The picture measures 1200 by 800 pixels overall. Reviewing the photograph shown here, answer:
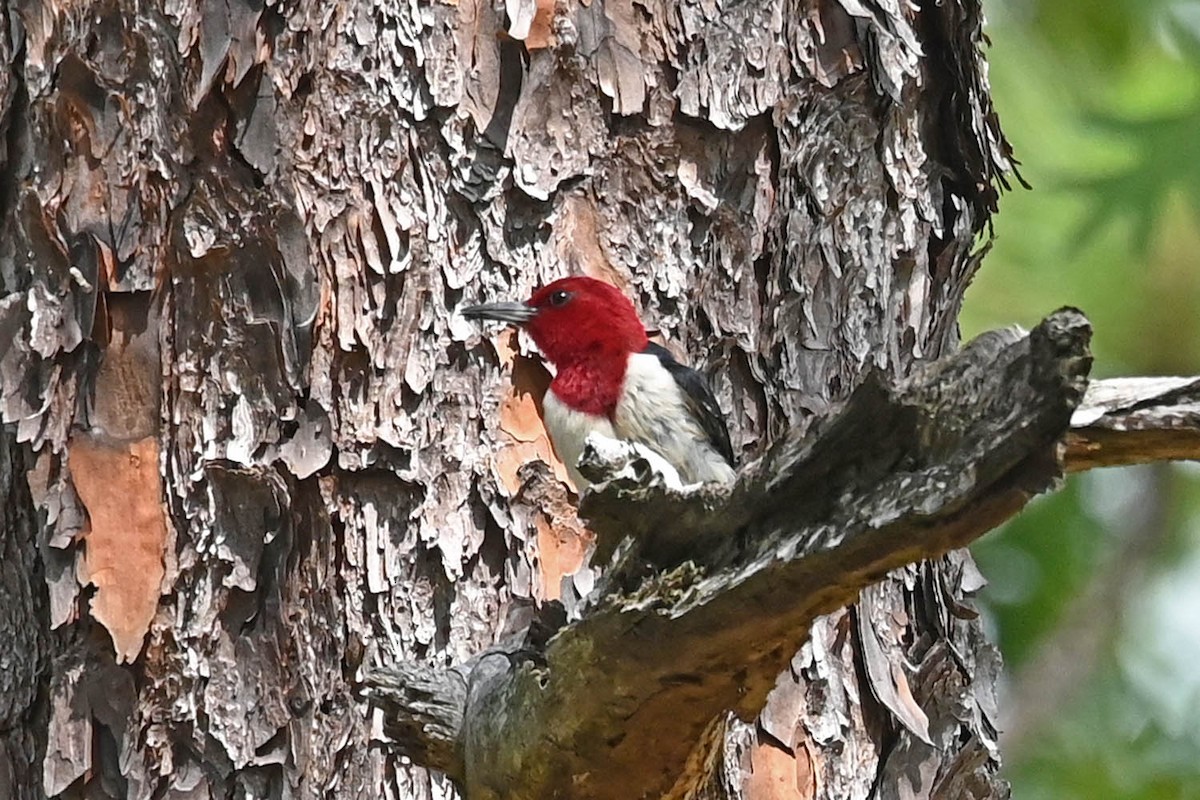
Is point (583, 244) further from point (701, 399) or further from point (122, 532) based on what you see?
point (122, 532)

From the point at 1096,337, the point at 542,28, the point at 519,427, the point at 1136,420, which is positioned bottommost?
the point at 1136,420

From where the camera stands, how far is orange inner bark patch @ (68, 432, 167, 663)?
9.84ft

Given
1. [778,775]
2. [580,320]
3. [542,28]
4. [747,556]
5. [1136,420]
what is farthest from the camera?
[580,320]

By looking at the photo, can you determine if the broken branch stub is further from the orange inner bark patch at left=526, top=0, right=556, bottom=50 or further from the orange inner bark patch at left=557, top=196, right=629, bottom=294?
the orange inner bark patch at left=526, top=0, right=556, bottom=50

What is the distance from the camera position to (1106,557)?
7.74 metres

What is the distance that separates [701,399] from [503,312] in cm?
54

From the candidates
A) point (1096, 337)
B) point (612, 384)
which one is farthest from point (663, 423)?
point (1096, 337)

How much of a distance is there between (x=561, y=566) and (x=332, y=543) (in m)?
0.49

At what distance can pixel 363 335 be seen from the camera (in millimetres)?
3119

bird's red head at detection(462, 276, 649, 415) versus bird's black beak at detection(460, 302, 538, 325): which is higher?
bird's red head at detection(462, 276, 649, 415)

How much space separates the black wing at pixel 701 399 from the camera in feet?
11.4

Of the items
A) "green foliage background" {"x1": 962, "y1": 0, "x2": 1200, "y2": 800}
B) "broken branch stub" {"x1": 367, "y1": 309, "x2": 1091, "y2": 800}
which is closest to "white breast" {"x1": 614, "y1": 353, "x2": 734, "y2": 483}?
"broken branch stub" {"x1": 367, "y1": 309, "x2": 1091, "y2": 800}

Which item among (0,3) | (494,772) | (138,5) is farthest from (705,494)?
(0,3)

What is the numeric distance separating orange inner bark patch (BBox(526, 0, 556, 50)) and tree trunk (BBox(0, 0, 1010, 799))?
0.06 feet
